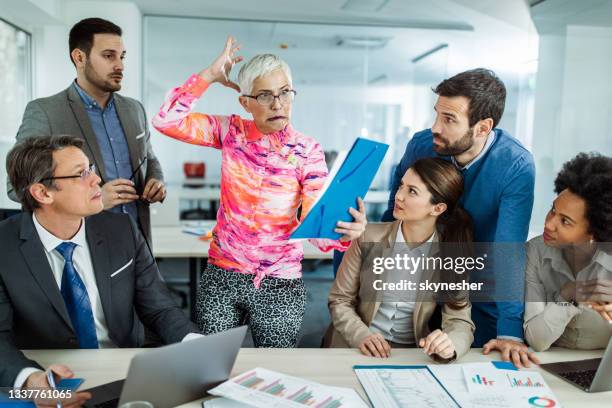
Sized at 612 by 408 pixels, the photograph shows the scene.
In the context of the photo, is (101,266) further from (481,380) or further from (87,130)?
(481,380)

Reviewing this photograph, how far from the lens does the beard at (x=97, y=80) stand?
2.36m

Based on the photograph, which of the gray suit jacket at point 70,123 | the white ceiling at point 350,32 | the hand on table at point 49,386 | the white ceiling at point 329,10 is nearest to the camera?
the hand on table at point 49,386

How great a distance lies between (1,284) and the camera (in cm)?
151

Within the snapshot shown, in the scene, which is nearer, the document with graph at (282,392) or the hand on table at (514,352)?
the document with graph at (282,392)

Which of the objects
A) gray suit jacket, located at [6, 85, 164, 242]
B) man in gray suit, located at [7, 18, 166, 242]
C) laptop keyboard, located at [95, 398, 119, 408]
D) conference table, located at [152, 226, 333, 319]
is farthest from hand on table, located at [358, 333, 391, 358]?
conference table, located at [152, 226, 333, 319]

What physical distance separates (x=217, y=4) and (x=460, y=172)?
3612 mm

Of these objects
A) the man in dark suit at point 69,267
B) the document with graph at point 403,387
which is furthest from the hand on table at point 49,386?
the document with graph at point 403,387

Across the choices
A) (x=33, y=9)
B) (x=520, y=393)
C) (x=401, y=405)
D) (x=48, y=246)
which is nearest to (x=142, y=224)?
(x=48, y=246)

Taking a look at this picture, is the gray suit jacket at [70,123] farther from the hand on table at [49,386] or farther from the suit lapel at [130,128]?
the hand on table at [49,386]

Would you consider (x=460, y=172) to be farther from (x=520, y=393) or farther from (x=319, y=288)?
(x=319, y=288)

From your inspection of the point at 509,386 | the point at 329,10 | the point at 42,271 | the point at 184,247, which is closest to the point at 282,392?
the point at 509,386

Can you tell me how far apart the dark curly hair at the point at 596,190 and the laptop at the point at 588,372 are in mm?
435

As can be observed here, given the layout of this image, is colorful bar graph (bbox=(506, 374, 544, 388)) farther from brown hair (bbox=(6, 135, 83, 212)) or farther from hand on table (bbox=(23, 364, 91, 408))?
brown hair (bbox=(6, 135, 83, 212))

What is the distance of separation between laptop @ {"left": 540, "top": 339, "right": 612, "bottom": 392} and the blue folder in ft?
2.49
